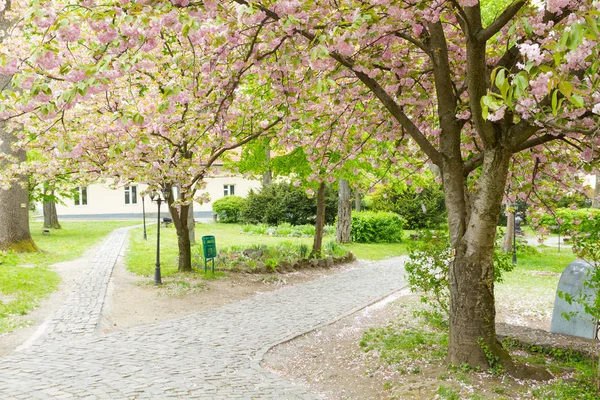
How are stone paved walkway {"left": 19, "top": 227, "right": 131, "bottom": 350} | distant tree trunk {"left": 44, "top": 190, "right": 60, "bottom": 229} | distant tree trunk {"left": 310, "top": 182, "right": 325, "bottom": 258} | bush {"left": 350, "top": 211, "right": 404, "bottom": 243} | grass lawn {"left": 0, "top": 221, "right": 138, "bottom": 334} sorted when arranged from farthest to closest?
distant tree trunk {"left": 44, "top": 190, "right": 60, "bottom": 229}
bush {"left": 350, "top": 211, "right": 404, "bottom": 243}
distant tree trunk {"left": 310, "top": 182, "right": 325, "bottom": 258}
grass lawn {"left": 0, "top": 221, "right": 138, "bottom": 334}
stone paved walkway {"left": 19, "top": 227, "right": 131, "bottom": 350}

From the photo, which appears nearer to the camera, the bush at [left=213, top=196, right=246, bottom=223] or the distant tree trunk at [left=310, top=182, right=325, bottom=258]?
the distant tree trunk at [left=310, top=182, right=325, bottom=258]

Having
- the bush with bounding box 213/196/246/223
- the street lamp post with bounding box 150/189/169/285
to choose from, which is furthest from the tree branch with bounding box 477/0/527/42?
the bush with bounding box 213/196/246/223

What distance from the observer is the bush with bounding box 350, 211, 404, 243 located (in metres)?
23.3

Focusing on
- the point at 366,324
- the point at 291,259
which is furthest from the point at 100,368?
the point at 291,259

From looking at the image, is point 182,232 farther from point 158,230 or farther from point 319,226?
point 319,226

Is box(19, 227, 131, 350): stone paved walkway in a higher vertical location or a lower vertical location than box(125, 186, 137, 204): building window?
lower

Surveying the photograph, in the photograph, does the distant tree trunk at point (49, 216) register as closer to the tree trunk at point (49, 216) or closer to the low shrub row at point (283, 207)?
the tree trunk at point (49, 216)

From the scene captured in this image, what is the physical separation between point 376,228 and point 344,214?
106 inches

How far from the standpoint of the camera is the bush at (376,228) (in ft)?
76.4

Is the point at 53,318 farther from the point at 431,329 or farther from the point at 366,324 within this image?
the point at 431,329

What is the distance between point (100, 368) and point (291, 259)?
9.22 metres

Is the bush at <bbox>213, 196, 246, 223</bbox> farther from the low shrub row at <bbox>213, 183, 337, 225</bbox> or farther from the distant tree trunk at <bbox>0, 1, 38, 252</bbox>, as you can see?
the distant tree trunk at <bbox>0, 1, 38, 252</bbox>

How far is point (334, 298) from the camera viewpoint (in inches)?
433

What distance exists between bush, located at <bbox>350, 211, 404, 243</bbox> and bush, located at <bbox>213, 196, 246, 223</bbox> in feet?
45.1
